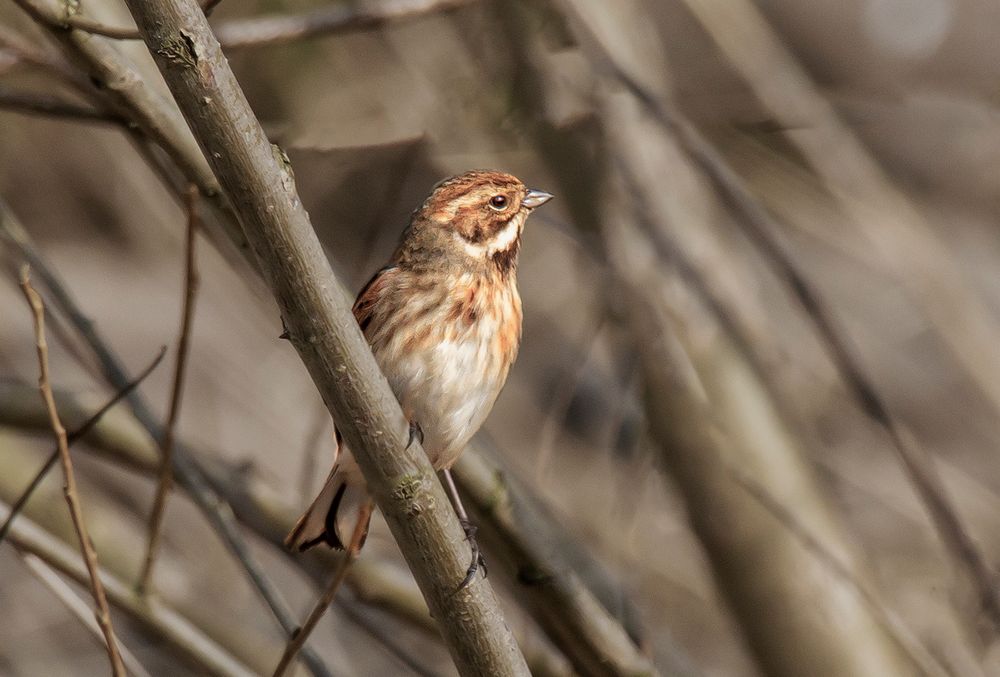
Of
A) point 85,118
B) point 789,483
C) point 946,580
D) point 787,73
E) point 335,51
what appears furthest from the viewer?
point 335,51

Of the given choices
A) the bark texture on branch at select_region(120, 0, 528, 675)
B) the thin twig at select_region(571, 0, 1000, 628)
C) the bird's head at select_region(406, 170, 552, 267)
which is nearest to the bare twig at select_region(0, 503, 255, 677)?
the bark texture on branch at select_region(120, 0, 528, 675)

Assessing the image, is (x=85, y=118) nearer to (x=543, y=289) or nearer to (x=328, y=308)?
(x=328, y=308)

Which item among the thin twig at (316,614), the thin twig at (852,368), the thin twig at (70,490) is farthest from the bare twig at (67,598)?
the thin twig at (852,368)

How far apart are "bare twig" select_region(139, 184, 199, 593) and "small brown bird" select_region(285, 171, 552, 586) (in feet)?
1.61

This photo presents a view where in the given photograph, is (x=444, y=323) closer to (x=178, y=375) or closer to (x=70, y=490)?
(x=178, y=375)

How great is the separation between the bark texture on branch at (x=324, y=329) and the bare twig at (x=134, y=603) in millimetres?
1299

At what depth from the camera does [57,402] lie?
5094 millimetres

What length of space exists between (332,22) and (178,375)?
1457 mm

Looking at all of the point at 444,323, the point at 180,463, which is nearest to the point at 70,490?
the point at 180,463

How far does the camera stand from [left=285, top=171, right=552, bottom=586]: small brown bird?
14.8ft

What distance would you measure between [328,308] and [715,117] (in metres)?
4.24

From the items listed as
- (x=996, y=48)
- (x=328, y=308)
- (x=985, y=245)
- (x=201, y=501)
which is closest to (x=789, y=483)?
(x=201, y=501)

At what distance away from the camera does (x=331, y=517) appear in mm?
4625

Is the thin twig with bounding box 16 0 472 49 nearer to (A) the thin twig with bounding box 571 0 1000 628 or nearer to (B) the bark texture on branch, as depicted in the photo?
(A) the thin twig with bounding box 571 0 1000 628
